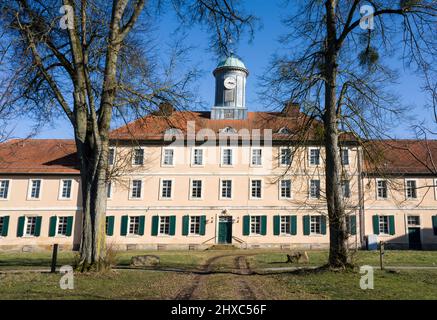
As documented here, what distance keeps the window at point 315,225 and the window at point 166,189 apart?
1067cm

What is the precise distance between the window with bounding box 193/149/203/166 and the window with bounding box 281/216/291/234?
24.2 ft

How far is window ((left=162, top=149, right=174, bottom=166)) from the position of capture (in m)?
28.4

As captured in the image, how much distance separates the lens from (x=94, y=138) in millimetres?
10125

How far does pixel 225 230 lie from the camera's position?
89.1ft

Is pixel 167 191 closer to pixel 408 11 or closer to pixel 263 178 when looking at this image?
pixel 263 178

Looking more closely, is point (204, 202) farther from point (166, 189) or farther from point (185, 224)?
point (166, 189)

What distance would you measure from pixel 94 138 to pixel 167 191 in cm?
1809

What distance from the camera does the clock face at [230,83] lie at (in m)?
35.0

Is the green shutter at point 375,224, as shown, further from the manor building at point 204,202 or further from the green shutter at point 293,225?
the green shutter at point 293,225

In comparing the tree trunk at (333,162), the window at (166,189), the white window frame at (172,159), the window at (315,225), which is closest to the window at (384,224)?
the window at (315,225)

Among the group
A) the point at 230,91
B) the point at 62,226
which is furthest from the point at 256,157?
the point at 62,226

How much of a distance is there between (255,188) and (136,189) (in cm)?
896

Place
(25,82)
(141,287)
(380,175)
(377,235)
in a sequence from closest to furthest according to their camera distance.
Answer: (141,287), (25,82), (380,175), (377,235)
